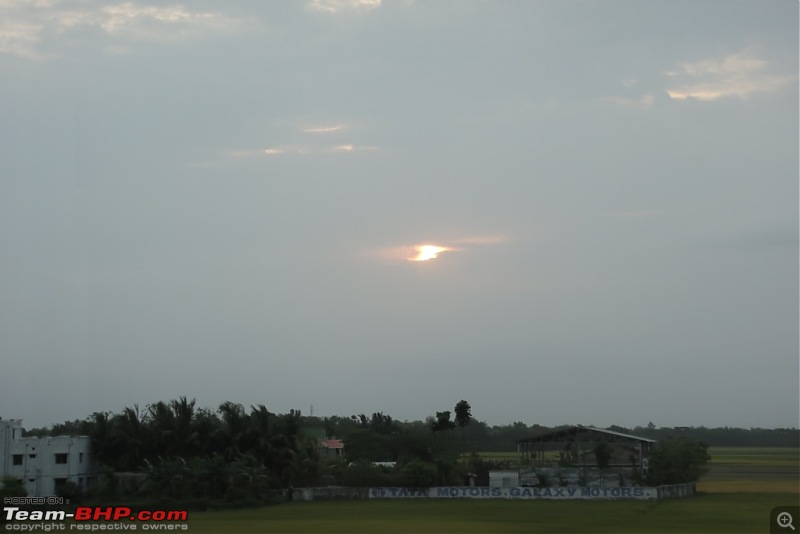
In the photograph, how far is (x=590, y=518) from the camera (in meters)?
36.6

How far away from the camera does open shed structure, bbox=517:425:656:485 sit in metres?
51.3

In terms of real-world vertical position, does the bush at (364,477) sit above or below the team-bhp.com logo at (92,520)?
above

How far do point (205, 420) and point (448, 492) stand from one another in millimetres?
15648

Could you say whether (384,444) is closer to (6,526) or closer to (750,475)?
(750,475)

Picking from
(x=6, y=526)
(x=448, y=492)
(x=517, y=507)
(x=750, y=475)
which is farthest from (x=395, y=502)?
(x=750, y=475)

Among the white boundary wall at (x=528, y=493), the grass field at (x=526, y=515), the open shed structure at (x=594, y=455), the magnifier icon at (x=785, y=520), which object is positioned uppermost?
the open shed structure at (x=594, y=455)
